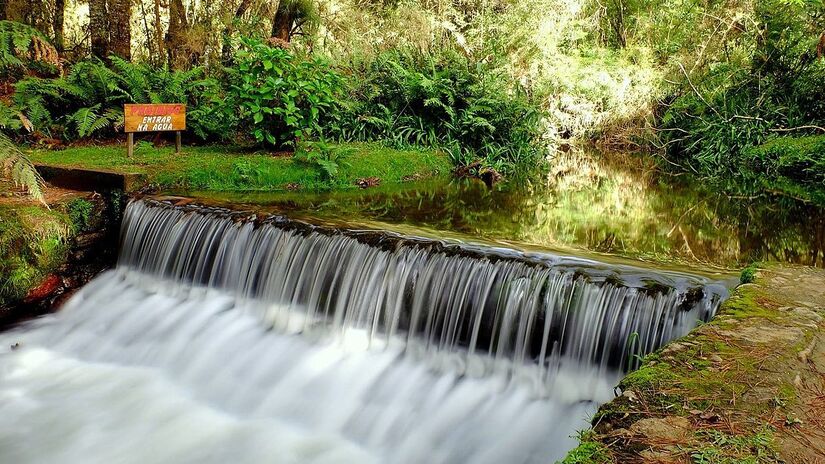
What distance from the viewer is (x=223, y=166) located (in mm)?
9250

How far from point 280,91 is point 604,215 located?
17.2ft

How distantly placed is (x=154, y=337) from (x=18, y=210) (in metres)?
2.08

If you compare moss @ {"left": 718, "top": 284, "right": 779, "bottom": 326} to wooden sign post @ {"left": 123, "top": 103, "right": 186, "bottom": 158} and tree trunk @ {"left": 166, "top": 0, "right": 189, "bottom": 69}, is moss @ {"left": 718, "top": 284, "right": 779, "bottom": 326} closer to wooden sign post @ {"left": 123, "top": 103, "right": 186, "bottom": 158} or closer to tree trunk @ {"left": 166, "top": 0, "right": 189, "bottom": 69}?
wooden sign post @ {"left": 123, "top": 103, "right": 186, "bottom": 158}

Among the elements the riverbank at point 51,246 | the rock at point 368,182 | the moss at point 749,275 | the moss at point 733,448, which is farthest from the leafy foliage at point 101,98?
the moss at point 733,448

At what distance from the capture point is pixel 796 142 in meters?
14.2

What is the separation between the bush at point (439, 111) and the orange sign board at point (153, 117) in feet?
11.8

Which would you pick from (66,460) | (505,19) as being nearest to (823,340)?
(66,460)

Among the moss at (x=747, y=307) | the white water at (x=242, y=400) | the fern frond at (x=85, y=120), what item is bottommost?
the white water at (x=242, y=400)

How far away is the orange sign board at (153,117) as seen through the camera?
Result: 8.88 meters

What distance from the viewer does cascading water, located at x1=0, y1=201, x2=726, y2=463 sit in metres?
4.44

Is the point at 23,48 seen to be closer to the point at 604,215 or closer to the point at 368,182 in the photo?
the point at 368,182

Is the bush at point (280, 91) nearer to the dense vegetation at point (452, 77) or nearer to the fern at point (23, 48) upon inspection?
the dense vegetation at point (452, 77)

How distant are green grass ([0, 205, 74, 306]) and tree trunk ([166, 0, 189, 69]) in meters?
8.40

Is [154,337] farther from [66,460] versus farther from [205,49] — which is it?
[205,49]
